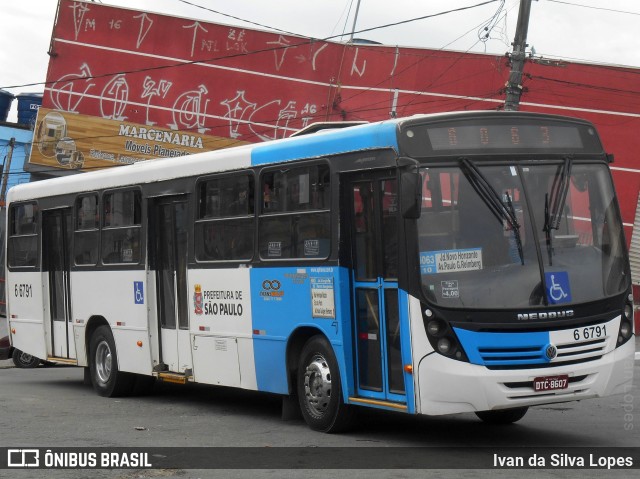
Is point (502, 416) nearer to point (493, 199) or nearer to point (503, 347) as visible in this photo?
point (503, 347)

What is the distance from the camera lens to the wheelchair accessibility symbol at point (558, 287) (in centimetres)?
975

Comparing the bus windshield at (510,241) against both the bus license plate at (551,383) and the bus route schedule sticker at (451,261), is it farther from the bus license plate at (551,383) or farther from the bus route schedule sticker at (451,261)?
the bus license plate at (551,383)

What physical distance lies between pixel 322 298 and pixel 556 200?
7.98 ft

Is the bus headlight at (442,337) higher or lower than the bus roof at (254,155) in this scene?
lower

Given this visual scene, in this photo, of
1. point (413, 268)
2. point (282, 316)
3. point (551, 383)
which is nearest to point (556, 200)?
point (413, 268)

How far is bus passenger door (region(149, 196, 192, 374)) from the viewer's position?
13.9m

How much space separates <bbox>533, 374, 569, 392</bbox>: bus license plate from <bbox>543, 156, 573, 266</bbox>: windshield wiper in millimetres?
966

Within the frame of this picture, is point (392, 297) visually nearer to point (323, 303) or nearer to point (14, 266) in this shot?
point (323, 303)

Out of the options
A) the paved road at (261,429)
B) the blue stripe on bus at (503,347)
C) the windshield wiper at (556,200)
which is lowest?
the paved road at (261,429)

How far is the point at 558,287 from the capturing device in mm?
9812

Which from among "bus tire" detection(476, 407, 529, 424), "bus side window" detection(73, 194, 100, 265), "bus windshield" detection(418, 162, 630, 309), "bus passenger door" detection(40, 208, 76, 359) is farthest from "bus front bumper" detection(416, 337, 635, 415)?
"bus passenger door" detection(40, 208, 76, 359)

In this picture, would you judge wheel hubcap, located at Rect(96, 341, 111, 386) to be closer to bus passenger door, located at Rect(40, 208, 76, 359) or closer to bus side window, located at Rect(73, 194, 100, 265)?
bus passenger door, located at Rect(40, 208, 76, 359)

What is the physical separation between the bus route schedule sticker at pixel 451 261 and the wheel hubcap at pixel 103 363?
715 cm

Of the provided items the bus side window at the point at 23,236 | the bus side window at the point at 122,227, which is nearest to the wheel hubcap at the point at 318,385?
the bus side window at the point at 122,227
